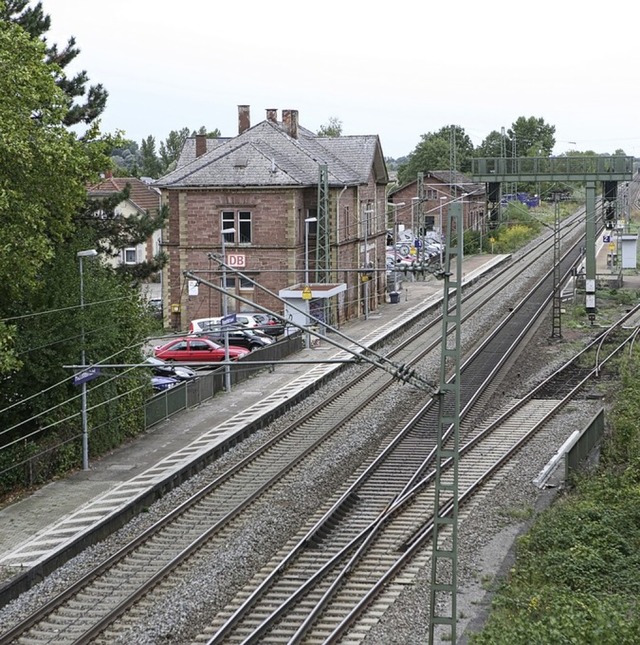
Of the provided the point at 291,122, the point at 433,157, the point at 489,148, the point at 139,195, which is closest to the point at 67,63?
A: the point at 291,122

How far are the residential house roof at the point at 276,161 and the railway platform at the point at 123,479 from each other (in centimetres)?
1134

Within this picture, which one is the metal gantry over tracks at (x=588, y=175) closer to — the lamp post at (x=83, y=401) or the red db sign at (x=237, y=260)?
the red db sign at (x=237, y=260)

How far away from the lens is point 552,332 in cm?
A: 4566

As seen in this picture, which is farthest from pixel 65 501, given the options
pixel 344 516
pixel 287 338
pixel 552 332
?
pixel 552 332

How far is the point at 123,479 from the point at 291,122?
32.6 metres

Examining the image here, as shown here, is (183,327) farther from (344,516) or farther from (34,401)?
(344,516)

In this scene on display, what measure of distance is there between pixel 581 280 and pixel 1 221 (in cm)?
4161

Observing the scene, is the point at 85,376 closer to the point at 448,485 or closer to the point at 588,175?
the point at 448,485

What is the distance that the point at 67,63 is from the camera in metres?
35.4

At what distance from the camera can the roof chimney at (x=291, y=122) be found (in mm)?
54781

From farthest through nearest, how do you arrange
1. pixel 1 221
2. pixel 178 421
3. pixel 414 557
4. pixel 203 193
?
1. pixel 203 193
2. pixel 178 421
3. pixel 1 221
4. pixel 414 557

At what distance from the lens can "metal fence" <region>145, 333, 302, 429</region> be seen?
102ft

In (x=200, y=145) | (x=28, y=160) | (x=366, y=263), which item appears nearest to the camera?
(x=28, y=160)

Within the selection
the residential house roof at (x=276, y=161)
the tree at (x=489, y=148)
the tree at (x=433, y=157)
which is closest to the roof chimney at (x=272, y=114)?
the residential house roof at (x=276, y=161)
